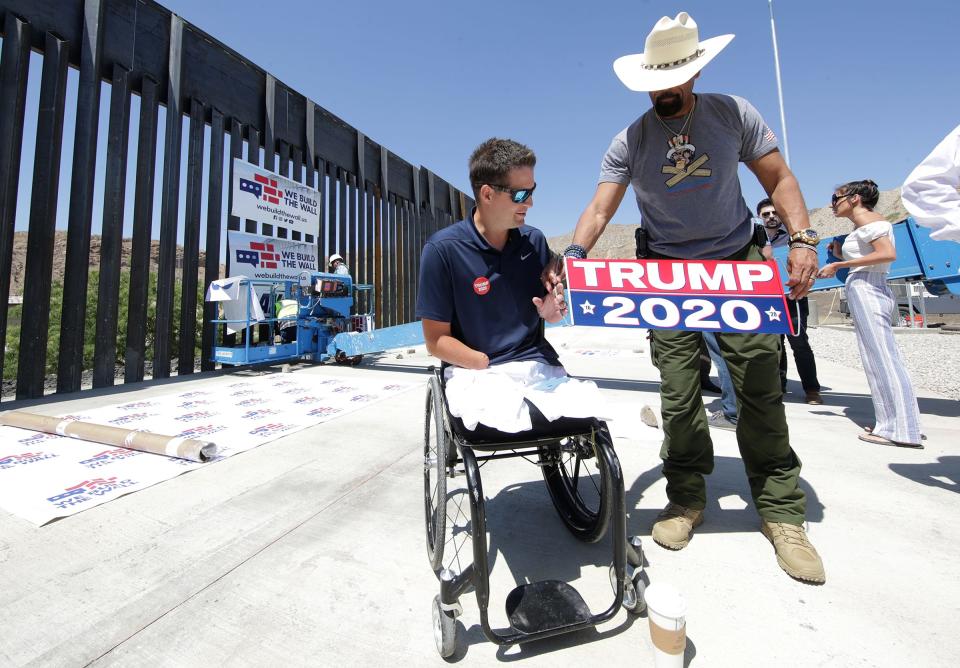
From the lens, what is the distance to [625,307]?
1578 millimetres

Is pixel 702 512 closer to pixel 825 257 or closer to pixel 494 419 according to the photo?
pixel 494 419

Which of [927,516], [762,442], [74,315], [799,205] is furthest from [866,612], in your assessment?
[74,315]

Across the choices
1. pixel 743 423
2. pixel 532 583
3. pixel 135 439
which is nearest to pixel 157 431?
pixel 135 439

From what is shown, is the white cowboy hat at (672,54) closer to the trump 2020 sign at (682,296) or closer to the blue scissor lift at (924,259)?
the trump 2020 sign at (682,296)

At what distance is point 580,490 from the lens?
7.43 feet

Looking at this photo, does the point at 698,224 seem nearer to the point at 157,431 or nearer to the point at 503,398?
the point at 503,398

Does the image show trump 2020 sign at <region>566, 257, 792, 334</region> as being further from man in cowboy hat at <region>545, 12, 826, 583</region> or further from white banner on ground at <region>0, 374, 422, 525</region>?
white banner on ground at <region>0, 374, 422, 525</region>

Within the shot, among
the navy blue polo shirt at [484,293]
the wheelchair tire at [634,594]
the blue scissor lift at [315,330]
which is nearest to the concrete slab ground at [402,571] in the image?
the wheelchair tire at [634,594]

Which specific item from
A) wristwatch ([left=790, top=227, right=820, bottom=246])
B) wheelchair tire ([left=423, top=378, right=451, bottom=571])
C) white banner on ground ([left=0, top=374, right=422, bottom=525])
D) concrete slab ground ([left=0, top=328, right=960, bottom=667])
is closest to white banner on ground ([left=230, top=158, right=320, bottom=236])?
white banner on ground ([left=0, top=374, right=422, bottom=525])

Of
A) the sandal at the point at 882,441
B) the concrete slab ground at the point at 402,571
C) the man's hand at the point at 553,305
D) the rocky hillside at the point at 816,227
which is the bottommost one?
the concrete slab ground at the point at 402,571

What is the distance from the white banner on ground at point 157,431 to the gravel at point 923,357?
15.2 feet

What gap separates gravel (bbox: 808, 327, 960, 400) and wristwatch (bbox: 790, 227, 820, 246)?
224cm

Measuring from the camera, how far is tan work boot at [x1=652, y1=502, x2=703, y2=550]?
1.70 metres

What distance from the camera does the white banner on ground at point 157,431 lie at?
85.4 inches
